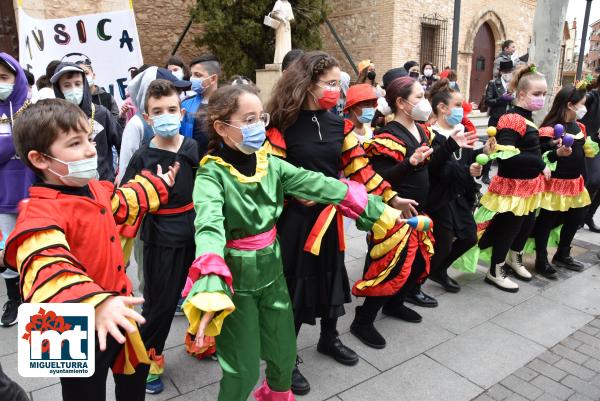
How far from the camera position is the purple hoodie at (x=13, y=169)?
3314 mm

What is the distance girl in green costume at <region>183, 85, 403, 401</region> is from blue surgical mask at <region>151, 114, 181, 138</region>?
0.51m

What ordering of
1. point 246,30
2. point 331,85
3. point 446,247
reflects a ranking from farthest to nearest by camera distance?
point 246,30 < point 446,247 < point 331,85

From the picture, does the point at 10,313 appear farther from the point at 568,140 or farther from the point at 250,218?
the point at 568,140

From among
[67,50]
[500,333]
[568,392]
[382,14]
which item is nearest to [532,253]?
[500,333]

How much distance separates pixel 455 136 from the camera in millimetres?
3096

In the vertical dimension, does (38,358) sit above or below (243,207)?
below

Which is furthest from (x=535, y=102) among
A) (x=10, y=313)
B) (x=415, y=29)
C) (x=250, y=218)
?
(x=415, y=29)

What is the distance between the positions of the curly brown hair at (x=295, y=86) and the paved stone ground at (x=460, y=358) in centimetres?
169

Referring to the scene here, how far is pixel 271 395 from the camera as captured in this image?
8.15 feet

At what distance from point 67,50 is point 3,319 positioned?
4.42 meters

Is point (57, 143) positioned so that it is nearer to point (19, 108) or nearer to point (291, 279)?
point (291, 279)

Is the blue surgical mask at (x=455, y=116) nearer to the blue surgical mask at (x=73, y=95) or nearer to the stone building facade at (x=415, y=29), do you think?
the blue surgical mask at (x=73, y=95)

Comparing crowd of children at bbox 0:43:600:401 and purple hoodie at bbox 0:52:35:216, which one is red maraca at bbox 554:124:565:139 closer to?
crowd of children at bbox 0:43:600:401

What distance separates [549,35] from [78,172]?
6.23 metres
